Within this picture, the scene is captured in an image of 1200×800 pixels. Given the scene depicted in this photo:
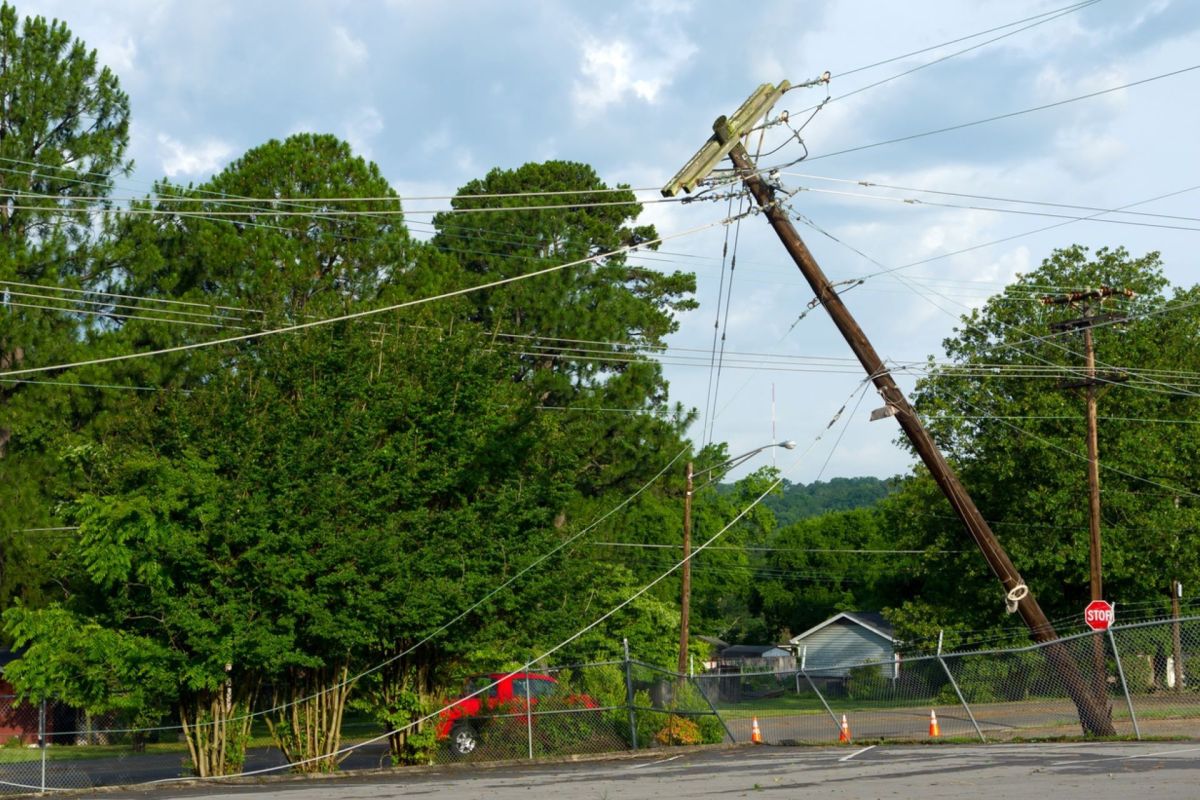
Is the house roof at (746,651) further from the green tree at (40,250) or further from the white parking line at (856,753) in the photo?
the white parking line at (856,753)

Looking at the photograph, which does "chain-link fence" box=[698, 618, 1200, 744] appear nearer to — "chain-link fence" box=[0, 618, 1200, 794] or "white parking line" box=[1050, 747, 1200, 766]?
"chain-link fence" box=[0, 618, 1200, 794]

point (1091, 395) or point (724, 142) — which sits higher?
point (724, 142)

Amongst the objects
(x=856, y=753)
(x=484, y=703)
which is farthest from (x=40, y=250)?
(x=856, y=753)

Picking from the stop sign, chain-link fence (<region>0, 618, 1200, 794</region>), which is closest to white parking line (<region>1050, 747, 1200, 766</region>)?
chain-link fence (<region>0, 618, 1200, 794</region>)

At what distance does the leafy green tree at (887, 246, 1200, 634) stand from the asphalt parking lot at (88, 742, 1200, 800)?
24.2 m

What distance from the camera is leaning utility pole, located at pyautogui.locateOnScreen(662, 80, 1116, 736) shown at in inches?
807

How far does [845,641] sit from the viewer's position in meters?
78.2

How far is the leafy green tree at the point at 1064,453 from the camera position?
43594 millimetres

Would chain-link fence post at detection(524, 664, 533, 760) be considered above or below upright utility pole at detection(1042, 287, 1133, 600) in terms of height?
below

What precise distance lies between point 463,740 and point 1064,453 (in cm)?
2875

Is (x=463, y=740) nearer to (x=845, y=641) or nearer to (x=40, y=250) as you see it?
(x=40, y=250)

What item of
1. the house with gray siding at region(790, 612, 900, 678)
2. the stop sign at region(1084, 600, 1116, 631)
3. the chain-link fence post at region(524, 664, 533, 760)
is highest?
the house with gray siding at region(790, 612, 900, 678)

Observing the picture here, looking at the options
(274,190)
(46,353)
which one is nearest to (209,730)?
(46,353)

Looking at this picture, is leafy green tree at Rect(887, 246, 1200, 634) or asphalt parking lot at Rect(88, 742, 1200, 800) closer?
asphalt parking lot at Rect(88, 742, 1200, 800)
